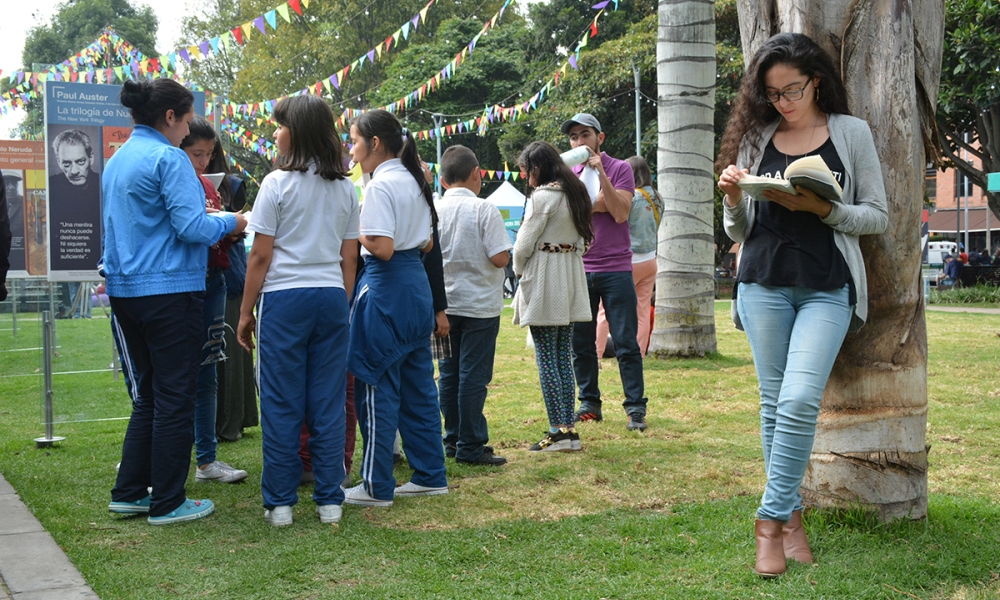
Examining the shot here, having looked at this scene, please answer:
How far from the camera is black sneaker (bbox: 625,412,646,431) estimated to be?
6020 millimetres

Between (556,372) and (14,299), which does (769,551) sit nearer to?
(556,372)

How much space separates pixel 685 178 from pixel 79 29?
55.8 m

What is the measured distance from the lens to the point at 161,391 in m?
4.09

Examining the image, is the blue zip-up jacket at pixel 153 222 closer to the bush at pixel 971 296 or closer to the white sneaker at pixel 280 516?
the white sneaker at pixel 280 516

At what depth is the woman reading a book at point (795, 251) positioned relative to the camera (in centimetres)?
317

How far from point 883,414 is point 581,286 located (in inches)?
95.0

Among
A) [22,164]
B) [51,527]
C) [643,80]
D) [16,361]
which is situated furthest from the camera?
[643,80]

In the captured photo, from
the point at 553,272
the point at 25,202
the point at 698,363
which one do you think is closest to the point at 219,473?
the point at 553,272

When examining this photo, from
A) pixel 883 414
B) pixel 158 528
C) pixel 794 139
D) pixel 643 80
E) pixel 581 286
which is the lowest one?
pixel 158 528

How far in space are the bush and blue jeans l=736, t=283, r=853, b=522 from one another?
20.3 m

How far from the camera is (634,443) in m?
5.64

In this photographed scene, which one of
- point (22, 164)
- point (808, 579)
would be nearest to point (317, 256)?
point (808, 579)

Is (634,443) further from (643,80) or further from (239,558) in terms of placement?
(643,80)

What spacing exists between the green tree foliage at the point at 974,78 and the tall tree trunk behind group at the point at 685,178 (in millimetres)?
9366
